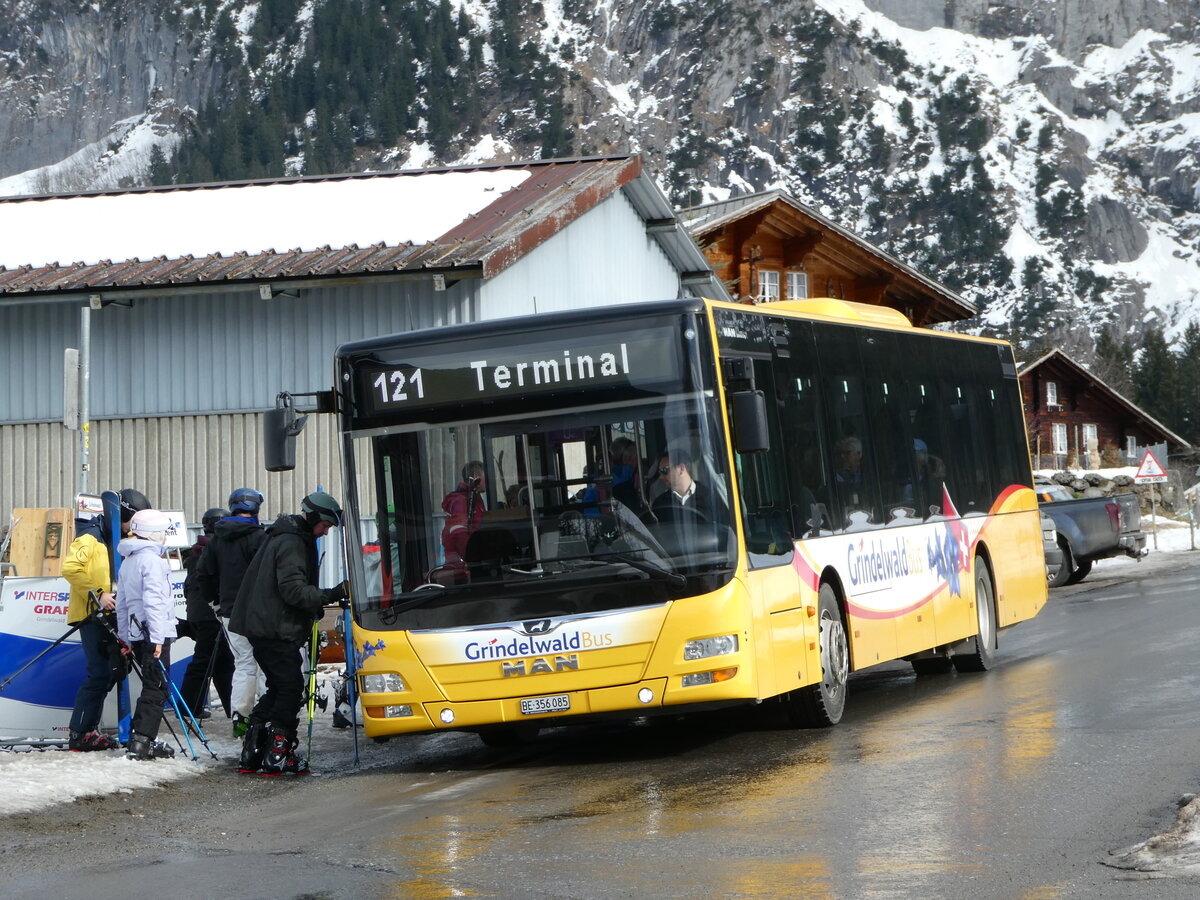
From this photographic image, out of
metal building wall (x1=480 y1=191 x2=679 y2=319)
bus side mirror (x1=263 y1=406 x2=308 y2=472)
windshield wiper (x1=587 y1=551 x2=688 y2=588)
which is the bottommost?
windshield wiper (x1=587 y1=551 x2=688 y2=588)

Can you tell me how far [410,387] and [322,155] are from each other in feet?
628

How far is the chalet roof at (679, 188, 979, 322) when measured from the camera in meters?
38.1

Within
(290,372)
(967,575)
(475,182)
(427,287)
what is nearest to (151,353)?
(290,372)

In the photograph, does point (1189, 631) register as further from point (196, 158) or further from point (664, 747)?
point (196, 158)

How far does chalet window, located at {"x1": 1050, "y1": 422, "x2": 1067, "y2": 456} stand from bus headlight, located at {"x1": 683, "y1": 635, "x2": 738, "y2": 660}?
79.6 meters

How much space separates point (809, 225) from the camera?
1585 inches

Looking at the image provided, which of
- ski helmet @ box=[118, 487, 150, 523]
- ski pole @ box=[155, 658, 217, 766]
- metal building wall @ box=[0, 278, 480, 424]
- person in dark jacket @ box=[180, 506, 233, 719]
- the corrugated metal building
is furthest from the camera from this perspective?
metal building wall @ box=[0, 278, 480, 424]

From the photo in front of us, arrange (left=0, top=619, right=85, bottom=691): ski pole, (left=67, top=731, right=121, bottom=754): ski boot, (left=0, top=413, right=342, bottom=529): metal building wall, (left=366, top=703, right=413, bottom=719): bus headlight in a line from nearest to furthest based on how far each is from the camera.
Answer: (left=366, top=703, right=413, bottom=719): bus headlight → (left=67, top=731, right=121, bottom=754): ski boot → (left=0, top=619, right=85, bottom=691): ski pole → (left=0, top=413, right=342, bottom=529): metal building wall

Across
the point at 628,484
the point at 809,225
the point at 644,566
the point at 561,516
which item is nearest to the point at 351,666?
the point at 561,516

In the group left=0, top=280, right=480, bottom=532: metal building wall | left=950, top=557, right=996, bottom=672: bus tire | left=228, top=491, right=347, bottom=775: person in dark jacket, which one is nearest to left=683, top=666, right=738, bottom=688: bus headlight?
left=228, top=491, right=347, bottom=775: person in dark jacket

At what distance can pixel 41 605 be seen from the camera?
478 inches

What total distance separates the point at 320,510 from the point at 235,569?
185 centimetres

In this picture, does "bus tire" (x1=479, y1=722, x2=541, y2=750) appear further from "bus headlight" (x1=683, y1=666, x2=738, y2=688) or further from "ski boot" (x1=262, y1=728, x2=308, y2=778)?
"bus headlight" (x1=683, y1=666, x2=738, y2=688)

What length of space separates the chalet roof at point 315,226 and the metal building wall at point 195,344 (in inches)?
22.0
